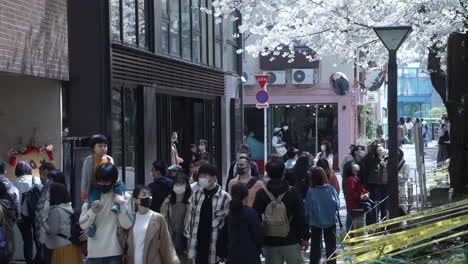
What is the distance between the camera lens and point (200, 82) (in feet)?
65.1

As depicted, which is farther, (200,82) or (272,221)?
(200,82)

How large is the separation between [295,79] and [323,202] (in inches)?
830

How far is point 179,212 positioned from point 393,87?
12.3ft

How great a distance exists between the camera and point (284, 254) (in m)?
8.27

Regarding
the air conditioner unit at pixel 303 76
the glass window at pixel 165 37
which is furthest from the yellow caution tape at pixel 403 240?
the air conditioner unit at pixel 303 76

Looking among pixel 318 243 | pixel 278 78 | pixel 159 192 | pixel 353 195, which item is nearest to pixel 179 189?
pixel 159 192

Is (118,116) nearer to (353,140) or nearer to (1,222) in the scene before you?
(1,222)

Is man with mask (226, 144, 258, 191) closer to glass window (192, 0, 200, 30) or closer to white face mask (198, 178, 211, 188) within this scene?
white face mask (198, 178, 211, 188)

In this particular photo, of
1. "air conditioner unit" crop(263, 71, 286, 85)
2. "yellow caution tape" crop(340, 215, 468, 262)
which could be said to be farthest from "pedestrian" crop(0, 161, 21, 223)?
"air conditioner unit" crop(263, 71, 286, 85)

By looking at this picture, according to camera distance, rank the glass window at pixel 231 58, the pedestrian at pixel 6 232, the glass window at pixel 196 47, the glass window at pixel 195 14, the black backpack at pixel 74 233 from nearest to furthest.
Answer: the pedestrian at pixel 6 232
the black backpack at pixel 74 233
the glass window at pixel 195 14
the glass window at pixel 196 47
the glass window at pixel 231 58

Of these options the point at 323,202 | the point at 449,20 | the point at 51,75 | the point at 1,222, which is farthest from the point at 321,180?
the point at 449,20

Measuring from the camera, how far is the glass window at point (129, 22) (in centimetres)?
1494

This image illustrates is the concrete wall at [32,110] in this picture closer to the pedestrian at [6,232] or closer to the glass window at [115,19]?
the glass window at [115,19]

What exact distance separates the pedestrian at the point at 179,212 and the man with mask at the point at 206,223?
166mm
